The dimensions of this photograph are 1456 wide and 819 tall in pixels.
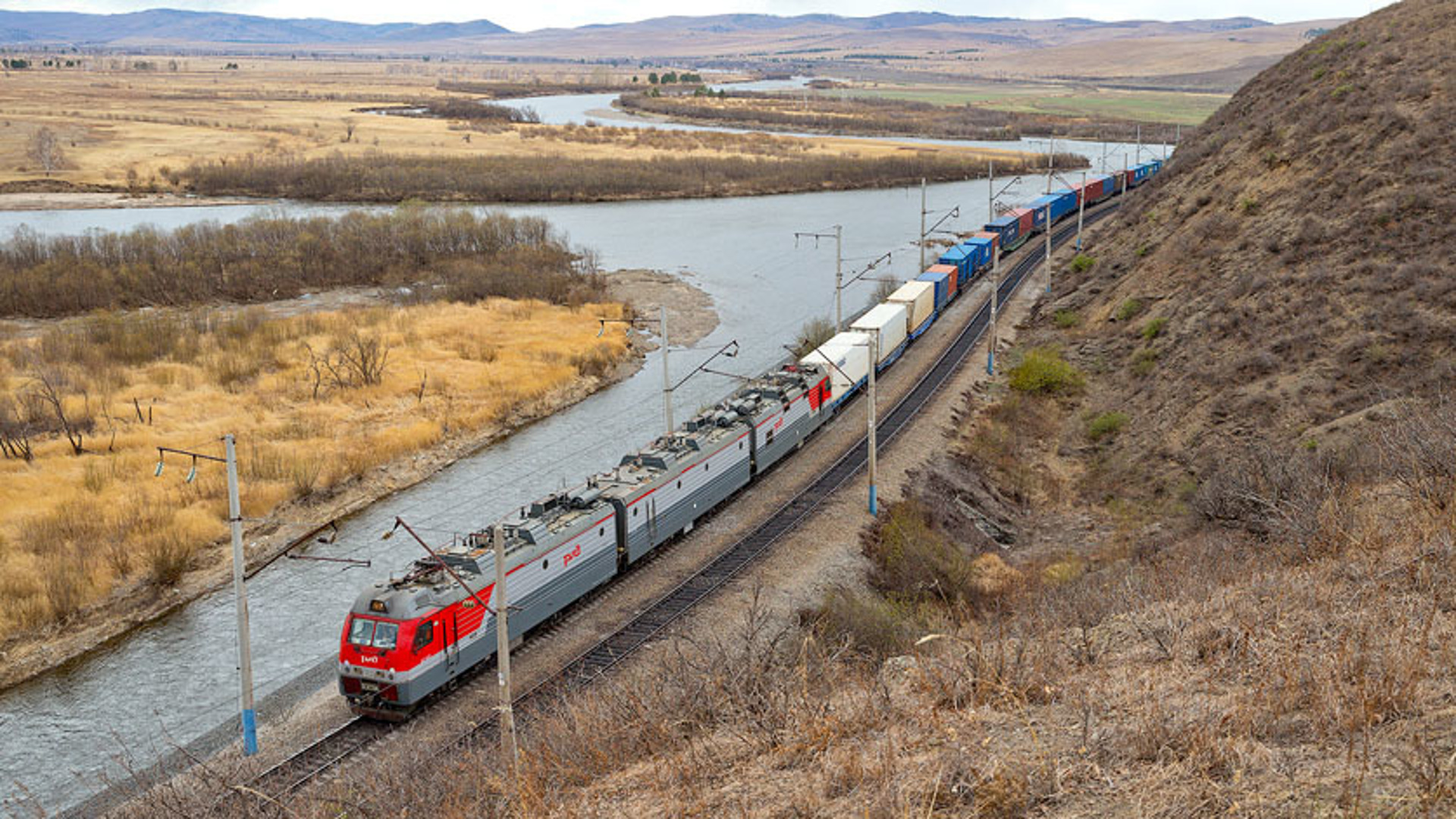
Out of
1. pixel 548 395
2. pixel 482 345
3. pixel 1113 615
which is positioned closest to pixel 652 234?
pixel 482 345

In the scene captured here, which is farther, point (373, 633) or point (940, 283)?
point (940, 283)

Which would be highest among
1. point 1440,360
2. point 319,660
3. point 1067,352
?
point 1440,360

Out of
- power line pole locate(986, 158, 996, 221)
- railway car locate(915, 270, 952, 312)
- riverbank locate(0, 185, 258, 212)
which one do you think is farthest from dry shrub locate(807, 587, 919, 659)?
riverbank locate(0, 185, 258, 212)

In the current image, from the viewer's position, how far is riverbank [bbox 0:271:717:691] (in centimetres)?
3027

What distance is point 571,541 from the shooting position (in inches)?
1076

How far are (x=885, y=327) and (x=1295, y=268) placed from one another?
705 inches

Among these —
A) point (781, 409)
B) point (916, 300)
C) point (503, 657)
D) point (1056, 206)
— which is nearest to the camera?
point (503, 657)

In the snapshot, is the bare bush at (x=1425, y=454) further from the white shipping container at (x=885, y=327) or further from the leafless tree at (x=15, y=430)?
the leafless tree at (x=15, y=430)

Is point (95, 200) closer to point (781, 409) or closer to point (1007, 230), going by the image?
point (1007, 230)

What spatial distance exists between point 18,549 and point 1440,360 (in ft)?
155

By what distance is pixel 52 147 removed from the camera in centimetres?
12600

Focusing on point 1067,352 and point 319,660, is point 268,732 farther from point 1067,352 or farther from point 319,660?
point 1067,352

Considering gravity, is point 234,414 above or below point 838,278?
below

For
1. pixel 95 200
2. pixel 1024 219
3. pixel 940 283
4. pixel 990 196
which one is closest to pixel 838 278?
pixel 940 283
